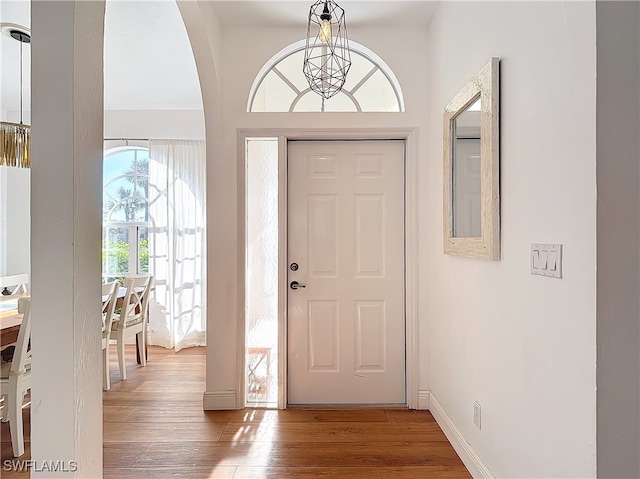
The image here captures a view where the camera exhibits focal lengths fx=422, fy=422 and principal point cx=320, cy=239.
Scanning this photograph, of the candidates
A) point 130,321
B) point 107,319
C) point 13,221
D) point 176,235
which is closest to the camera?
point 107,319

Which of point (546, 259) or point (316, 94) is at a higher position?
point (316, 94)

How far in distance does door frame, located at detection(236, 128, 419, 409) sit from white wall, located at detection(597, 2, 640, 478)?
189cm

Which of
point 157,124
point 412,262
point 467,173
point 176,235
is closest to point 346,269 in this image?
point 412,262

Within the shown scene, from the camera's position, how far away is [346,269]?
3.14 meters

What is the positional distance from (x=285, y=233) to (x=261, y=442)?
138 centimetres

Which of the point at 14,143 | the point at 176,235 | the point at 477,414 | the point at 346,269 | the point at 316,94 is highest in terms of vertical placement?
the point at 316,94

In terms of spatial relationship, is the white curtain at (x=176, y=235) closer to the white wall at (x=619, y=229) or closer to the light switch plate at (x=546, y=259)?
the light switch plate at (x=546, y=259)

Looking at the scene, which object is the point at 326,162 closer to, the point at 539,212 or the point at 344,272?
the point at 344,272

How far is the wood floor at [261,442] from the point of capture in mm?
2221

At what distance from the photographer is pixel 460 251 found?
227cm

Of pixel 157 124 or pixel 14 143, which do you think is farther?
pixel 157 124

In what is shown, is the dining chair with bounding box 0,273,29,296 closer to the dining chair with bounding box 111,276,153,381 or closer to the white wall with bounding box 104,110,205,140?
the dining chair with bounding box 111,276,153,381

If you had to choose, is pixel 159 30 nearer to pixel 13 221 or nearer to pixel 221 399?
pixel 221 399

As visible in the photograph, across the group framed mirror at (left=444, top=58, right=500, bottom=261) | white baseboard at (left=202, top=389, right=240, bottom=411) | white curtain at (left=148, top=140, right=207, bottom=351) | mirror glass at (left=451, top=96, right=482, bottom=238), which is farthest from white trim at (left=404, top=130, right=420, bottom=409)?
white curtain at (left=148, top=140, right=207, bottom=351)
